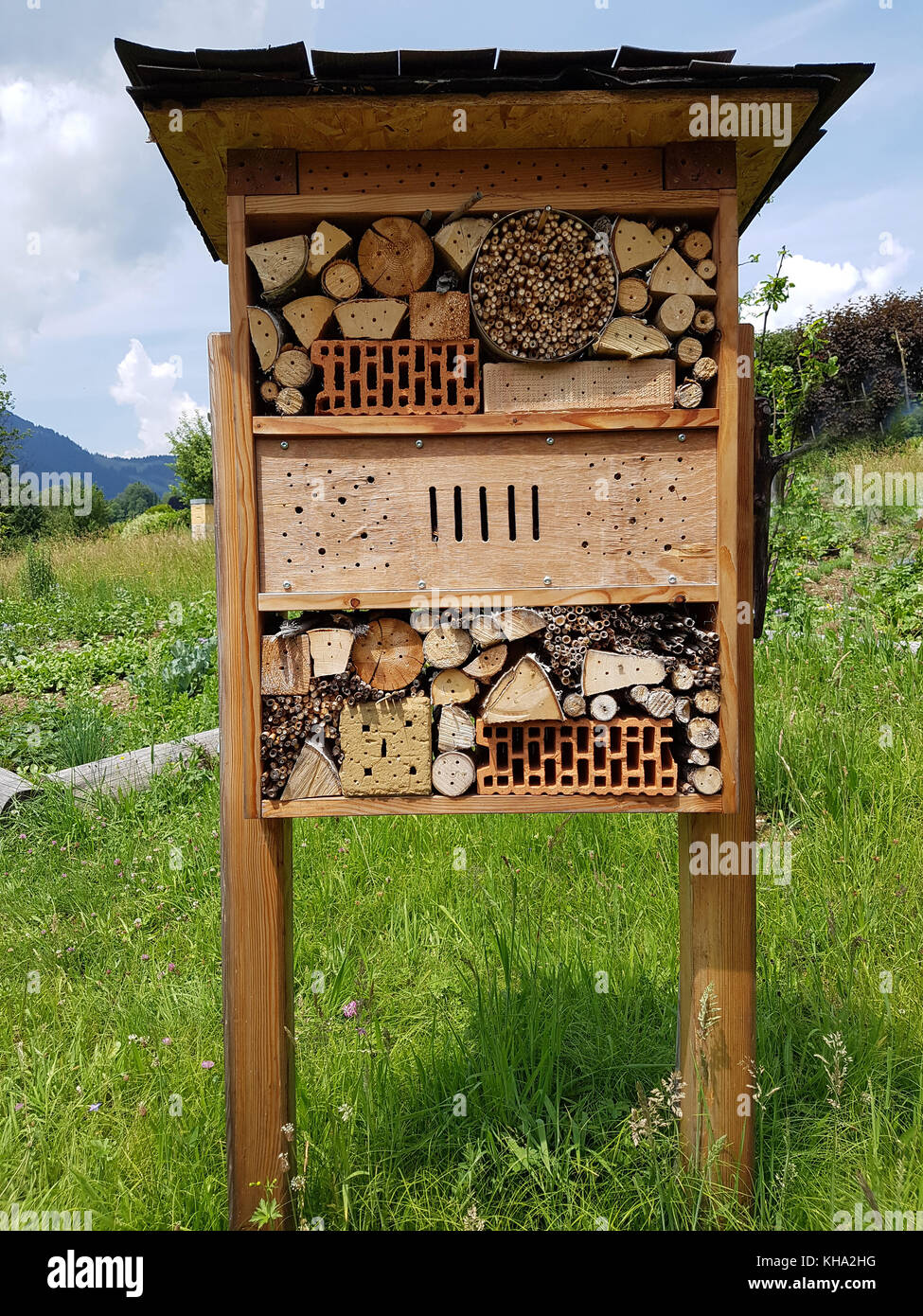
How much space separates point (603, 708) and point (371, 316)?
1010 millimetres

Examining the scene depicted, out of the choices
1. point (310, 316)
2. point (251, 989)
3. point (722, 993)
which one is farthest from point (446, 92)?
point (722, 993)

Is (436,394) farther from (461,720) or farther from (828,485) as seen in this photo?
(828,485)

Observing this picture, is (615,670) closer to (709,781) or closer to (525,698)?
(525,698)

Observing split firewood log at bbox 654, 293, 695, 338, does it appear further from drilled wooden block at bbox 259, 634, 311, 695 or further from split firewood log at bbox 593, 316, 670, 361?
drilled wooden block at bbox 259, 634, 311, 695

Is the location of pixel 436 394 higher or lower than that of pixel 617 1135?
higher

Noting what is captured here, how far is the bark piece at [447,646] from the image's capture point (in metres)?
1.88

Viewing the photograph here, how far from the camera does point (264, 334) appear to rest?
1862mm

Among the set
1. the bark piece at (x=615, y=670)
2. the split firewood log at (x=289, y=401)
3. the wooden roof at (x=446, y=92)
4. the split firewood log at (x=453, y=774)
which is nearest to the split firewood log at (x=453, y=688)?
the split firewood log at (x=453, y=774)


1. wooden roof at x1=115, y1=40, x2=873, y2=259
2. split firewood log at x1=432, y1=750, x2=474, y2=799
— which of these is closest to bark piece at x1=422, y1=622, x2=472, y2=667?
split firewood log at x1=432, y1=750, x2=474, y2=799

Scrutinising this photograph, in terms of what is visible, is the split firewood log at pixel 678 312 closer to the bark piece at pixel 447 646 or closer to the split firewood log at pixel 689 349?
the split firewood log at pixel 689 349

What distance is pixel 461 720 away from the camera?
6.22 feet

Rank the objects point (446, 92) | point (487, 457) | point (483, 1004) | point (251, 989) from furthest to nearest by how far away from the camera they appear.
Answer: point (483, 1004)
point (251, 989)
point (487, 457)
point (446, 92)
